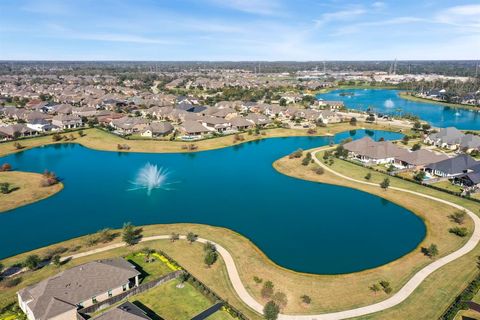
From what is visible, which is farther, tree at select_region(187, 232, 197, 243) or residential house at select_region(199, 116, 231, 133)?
residential house at select_region(199, 116, 231, 133)

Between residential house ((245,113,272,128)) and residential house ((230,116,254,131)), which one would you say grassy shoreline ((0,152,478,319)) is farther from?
residential house ((245,113,272,128))

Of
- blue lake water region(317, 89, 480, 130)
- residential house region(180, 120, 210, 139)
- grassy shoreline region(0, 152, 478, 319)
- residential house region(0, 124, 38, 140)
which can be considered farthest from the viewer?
blue lake water region(317, 89, 480, 130)

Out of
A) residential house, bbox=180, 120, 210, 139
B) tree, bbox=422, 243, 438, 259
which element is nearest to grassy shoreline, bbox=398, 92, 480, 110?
residential house, bbox=180, 120, 210, 139

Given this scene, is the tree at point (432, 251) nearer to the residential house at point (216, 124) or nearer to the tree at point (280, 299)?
the tree at point (280, 299)

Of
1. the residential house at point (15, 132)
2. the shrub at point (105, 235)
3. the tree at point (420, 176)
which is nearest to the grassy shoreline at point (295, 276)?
the shrub at point (105, 235)

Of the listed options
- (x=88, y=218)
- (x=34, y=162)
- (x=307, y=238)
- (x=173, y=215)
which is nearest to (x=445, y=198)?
(x=307, y=238)

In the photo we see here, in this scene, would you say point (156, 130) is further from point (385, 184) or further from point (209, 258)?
point (209, 258)
